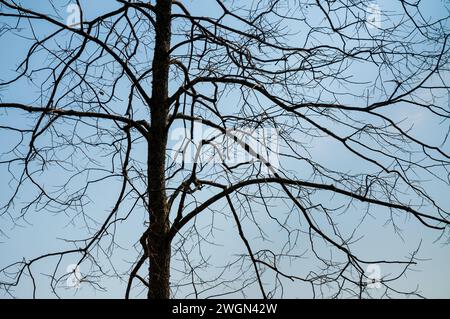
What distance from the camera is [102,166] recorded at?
4.76 m

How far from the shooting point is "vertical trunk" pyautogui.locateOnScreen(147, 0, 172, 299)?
4.64 meters

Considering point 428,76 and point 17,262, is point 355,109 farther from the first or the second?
point 17,262

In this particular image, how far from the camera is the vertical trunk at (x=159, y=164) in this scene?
15.2 feet

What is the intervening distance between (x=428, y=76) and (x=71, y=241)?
3.47m

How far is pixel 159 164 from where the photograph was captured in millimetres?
4930

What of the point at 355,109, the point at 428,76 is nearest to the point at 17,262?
the point at 355,109

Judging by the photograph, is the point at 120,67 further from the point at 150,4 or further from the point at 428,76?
the point at 428,76

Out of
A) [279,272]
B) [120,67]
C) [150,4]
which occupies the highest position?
[150,4]

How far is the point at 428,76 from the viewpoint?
4.95 m

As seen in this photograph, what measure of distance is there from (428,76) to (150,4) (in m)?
2.70
